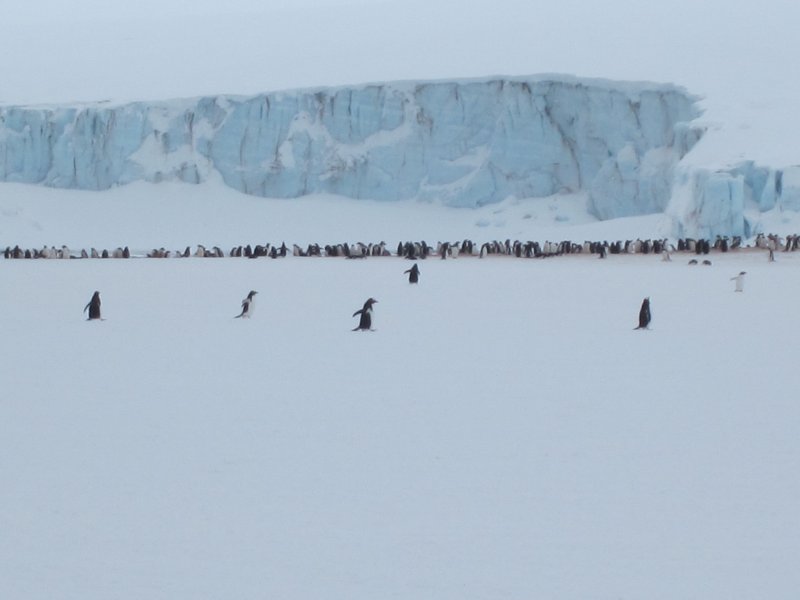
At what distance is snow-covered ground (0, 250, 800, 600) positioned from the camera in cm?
426

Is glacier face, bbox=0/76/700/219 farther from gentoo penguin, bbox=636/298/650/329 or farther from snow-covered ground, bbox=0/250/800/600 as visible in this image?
snow-covered ground, bbox=0/250/800/600

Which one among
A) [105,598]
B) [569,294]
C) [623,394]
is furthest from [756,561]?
[569,294]

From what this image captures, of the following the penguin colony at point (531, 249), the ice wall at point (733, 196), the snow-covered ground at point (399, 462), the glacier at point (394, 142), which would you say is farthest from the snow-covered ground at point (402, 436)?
the glacier at point (394, 142)

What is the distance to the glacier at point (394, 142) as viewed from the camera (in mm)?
35906

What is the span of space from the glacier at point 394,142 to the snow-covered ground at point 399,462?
23.9 m

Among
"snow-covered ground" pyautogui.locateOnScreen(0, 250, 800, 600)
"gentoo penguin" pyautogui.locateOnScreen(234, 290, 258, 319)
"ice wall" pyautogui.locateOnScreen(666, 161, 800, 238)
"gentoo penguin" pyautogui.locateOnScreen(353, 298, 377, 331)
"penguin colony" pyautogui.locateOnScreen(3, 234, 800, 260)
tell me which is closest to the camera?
"snow-covered ground" pyautogui.locateOnScreen(0, 250, 800, 600)

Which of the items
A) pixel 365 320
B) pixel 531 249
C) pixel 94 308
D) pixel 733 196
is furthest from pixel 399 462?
pixel 531 249

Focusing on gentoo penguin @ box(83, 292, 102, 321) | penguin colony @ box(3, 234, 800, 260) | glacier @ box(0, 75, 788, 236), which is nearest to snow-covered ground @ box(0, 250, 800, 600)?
gentoo penguin @ box(83, 292, 102, 321)

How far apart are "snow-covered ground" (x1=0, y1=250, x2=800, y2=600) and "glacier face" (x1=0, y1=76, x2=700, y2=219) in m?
24.1

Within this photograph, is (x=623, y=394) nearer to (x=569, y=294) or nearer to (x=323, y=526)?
(x=323, y=526)

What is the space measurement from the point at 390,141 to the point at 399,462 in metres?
33.4

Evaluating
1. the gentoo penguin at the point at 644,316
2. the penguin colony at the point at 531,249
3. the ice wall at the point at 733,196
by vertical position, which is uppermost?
the ice wall at the point at 733,196

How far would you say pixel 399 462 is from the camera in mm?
5906

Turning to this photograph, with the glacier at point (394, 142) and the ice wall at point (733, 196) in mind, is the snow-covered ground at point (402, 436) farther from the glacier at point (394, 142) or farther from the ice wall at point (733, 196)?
the glacier at point (394, 142)
